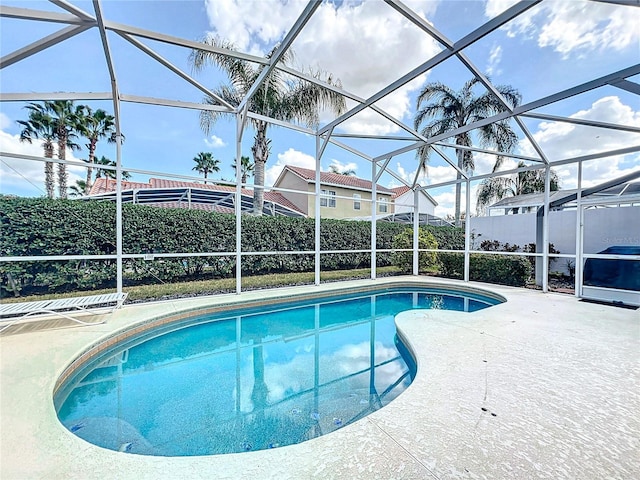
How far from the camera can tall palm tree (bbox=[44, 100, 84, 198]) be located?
493 inches

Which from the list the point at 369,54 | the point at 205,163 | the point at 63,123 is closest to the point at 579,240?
the point at 369,54

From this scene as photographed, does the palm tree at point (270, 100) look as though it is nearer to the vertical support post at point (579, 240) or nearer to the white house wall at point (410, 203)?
the vertical support post at point (579, 240)

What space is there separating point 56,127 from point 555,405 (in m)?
17.9

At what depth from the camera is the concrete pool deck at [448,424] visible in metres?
1.88

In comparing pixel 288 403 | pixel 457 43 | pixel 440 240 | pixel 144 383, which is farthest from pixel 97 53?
pixel 440 240

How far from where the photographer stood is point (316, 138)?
874 centimetres

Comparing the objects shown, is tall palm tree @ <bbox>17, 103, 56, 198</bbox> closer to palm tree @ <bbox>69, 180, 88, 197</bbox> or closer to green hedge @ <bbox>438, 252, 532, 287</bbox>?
palm tree @ <bbox>69, 180, 88, 197</bbox>

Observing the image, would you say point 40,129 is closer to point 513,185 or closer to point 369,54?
point 369,54

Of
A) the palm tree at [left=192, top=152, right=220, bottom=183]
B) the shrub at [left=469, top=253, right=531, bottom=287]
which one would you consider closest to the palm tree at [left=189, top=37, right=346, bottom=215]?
the shrub at [left=469, top=253, right=531, bottom=287]

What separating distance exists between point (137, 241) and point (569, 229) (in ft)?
45.6

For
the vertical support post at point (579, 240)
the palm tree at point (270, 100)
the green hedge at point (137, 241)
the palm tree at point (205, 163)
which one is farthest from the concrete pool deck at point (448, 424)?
the palm tree at point (205, 163)

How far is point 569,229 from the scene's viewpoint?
10164 mm

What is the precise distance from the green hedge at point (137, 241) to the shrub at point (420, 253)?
81.5 inches

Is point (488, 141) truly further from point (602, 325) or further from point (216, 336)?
point (216, 336)
